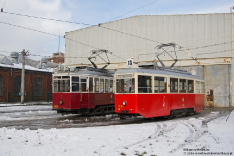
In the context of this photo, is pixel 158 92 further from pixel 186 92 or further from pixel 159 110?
pixel 186 92

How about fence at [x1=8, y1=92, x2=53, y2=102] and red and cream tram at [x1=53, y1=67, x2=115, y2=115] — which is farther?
fence at [x1=8, y1=92, x2=53, y2=102]

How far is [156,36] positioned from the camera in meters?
28.8

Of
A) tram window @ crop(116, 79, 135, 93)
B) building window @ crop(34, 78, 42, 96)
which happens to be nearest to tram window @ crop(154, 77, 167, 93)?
tram window @ crop(116, 79, 135, 93)

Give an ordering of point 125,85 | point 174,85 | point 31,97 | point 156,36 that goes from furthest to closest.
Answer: point 31,97 → point 156,36 → point 174,85 → point 125,85

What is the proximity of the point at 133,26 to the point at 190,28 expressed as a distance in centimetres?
709

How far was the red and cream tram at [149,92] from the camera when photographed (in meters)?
12.2

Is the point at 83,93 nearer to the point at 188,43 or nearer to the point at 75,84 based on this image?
the point at 75,84

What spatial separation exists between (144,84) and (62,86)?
5.52 meters

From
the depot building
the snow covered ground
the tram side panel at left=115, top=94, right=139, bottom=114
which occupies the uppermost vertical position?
the depot building

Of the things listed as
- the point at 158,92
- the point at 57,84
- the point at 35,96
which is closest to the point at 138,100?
the point at 158,92

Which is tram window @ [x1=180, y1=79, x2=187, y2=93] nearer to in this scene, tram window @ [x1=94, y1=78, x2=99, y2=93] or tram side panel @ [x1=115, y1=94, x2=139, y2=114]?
tram side panel @ [x1=115, y1=94, x2=139, y2=114]

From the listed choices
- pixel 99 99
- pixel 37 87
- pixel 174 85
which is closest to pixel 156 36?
pixel 99 99

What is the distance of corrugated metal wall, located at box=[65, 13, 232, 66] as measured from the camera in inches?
1011

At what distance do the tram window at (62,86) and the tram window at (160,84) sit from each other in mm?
5448
